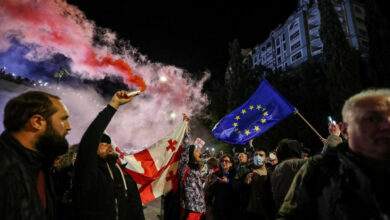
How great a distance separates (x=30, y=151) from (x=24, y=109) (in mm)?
297

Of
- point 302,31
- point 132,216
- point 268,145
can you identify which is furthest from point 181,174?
point 302,31

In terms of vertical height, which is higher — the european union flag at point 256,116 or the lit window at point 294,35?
the lit window at point 294,35

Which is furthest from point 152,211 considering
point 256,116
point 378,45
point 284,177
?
point 378,45

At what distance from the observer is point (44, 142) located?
58.7 inches

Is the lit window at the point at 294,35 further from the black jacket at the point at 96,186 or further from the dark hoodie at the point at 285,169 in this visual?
the black jacket at the point at 96,186

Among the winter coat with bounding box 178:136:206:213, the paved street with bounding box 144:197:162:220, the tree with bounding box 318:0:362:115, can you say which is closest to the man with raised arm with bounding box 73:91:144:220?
the winter coat with bounding box 178:136:206:213

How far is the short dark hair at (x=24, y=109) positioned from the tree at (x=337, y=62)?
21922 mm

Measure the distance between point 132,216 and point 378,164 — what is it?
7.43 feet

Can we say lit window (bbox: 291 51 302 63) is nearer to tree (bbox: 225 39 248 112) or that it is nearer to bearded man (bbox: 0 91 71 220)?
tree (bbox: 225 39 248 112)

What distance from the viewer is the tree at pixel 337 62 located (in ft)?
63.3

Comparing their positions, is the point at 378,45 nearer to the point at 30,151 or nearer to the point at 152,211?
the point at 152,211

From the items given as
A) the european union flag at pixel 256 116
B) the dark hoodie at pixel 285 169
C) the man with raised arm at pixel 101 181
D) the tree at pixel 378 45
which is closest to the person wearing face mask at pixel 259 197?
the dark hoodie at pixel 285 169

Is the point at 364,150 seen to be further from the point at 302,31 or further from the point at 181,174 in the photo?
the point at 302,31

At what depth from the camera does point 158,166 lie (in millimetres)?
4672
